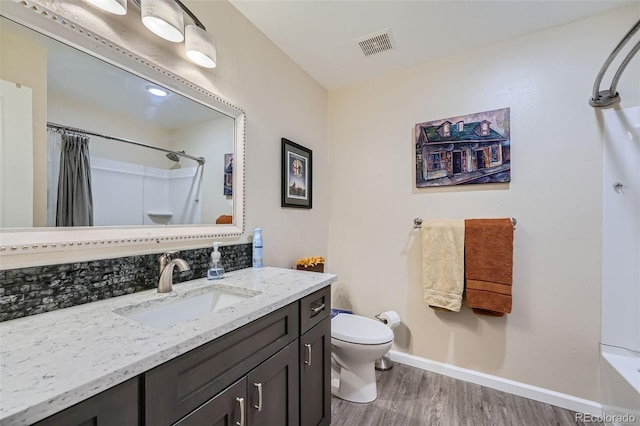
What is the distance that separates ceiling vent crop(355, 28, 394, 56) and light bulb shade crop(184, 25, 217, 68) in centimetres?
103

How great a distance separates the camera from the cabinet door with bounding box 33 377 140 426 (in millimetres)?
476

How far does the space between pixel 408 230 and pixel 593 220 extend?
3.56ft

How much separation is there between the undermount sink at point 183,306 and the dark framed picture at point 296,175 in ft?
2.81

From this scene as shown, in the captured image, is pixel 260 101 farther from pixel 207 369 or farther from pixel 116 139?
pixel 207 369

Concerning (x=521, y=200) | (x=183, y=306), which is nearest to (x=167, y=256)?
(x=183, y=306)

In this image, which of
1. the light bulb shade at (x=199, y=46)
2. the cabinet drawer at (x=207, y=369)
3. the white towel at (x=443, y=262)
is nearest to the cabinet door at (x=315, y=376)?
the cabinet drawer at (x=207, y=369)

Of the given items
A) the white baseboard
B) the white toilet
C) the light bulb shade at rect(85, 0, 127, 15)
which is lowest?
the white baseboard

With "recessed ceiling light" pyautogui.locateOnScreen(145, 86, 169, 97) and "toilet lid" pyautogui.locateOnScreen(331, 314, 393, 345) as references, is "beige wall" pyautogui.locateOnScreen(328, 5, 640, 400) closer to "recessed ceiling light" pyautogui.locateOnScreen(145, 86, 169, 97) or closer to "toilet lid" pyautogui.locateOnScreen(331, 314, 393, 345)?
"toilet lid" pyautogui.locateOnScreen(331, 314, 393, 345)

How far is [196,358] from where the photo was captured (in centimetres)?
71

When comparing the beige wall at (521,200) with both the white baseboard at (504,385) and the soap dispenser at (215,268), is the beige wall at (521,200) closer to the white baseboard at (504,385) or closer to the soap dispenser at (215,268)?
the white baseboard at (504,385)

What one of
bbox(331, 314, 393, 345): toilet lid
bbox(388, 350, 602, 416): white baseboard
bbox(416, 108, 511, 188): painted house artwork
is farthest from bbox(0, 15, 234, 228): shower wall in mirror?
bbox(388, 350, 602, 416): white baseboard

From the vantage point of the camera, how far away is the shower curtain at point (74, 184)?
0.92 metres

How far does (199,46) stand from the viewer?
1.24 metres

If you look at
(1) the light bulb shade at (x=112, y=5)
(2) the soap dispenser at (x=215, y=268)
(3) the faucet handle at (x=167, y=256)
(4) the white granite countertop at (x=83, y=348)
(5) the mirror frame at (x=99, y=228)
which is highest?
(1) the light bulb shade at (x=112, y=5)
